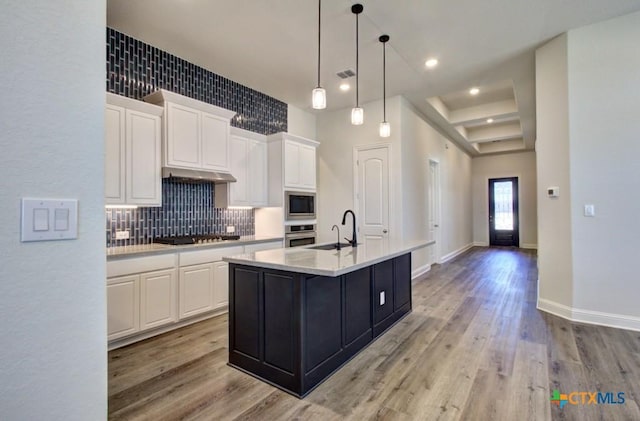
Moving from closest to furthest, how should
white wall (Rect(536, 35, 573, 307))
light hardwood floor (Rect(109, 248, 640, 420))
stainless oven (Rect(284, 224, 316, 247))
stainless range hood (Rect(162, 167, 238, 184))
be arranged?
1. light hardwood floor (Rect(109, 248, 640, 420))
2. stainless range hood (Rect(162, 167, 238, 184))
3. white wall (Rect(536, 35, 573, 307))
4. stainless oven (Rect(284, 224, 316, 247))

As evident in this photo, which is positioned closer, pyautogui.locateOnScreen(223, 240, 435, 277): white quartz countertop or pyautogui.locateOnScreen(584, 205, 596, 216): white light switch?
pyautogui.locateOnScreen(223, 240, 435, 277): white quartz countertop

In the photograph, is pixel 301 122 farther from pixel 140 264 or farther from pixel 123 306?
pixel 123 306

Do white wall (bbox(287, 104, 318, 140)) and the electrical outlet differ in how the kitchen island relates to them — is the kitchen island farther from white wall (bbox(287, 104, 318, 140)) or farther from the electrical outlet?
white wall (bbox(287, 104, 318, 140))

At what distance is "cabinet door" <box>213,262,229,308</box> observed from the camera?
3.64 meters

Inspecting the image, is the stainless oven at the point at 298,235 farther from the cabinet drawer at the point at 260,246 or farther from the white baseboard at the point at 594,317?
the white baseboard at the point at 594,317

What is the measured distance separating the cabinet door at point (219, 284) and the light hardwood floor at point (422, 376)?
205mm

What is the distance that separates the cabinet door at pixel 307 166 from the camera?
16.4 feet

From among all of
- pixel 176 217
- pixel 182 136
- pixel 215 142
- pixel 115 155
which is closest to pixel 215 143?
pixel 215 142

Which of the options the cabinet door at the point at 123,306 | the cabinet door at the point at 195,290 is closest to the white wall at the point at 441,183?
the cabinet door at the point at 195,290

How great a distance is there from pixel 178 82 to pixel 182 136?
0.84 metres

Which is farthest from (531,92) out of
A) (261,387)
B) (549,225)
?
(261,387)

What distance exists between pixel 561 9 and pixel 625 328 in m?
3.23

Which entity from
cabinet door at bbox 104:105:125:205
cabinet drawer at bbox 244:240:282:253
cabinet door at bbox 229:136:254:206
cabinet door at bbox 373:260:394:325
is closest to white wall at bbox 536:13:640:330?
cabinet door at bbox 373:260:394:325

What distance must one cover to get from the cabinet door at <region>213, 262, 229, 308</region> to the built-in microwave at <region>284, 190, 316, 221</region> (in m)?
1.31
